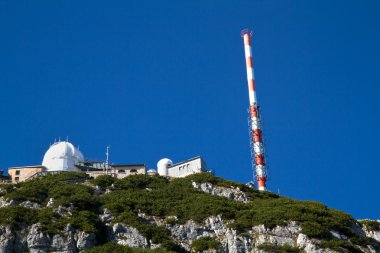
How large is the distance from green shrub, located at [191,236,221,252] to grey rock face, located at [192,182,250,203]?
532 inches

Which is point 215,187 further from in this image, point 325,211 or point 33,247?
point 33,247

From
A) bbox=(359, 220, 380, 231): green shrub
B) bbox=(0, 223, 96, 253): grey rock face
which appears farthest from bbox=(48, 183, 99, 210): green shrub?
bbox=(359, 220, 380, 231): green shrub

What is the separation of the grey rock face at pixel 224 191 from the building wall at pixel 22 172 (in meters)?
29.8

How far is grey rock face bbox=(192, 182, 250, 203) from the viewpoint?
293 feet

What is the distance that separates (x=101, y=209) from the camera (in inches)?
3221

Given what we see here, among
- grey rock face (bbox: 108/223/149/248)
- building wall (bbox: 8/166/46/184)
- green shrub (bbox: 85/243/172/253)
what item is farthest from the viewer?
building wall (bbox: 8/166/46/184)

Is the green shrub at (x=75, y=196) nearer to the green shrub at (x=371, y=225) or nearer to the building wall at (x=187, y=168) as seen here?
the building wall at (x=187, y=168)

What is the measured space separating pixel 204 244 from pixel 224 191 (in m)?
15.9

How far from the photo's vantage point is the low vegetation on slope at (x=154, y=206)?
76.4m

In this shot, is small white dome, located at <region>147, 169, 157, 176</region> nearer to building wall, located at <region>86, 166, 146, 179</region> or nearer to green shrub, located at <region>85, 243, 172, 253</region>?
building wall, located at <region>86, 166, 146, 179</region>

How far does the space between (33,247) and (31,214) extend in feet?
18.5

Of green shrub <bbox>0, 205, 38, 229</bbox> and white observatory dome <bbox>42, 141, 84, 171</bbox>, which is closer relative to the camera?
green shrub <bbox>0, 205, 38, 229</bbox>

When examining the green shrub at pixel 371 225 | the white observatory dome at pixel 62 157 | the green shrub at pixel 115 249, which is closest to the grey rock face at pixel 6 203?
the green shrub at pixel 115 249

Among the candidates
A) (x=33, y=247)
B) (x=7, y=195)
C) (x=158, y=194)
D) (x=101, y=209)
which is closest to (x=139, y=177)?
(x=158, y=194)
